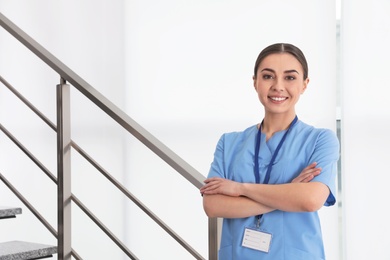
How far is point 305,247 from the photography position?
1.62 meters

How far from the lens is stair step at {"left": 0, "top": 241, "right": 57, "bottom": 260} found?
2.38m

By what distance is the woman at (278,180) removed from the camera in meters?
1.62

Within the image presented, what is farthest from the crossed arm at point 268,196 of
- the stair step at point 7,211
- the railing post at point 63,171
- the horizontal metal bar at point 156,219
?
the stair step at point 7,211

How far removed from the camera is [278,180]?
1.69 metres

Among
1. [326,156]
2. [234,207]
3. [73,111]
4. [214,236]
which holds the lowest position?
Result: [214,236]

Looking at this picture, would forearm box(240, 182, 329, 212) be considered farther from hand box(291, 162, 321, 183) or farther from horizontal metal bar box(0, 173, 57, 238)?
horizontal metal bar box(0, 173, 57, 238)

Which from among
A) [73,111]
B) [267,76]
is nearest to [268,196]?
[267,76]

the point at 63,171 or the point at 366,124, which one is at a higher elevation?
the point at 366,124

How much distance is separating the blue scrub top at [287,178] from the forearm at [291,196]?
0.03 m

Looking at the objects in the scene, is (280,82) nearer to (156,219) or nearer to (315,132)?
(315,132)

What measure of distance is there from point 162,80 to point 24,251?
184 cm

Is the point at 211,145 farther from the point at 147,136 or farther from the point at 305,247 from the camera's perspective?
the point at 305,247

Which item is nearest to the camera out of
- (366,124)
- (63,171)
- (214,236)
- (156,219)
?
(214,236)

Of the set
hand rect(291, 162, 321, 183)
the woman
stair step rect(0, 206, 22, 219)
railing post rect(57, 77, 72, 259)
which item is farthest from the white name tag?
stair step rect(0, 206, 22, 219)
